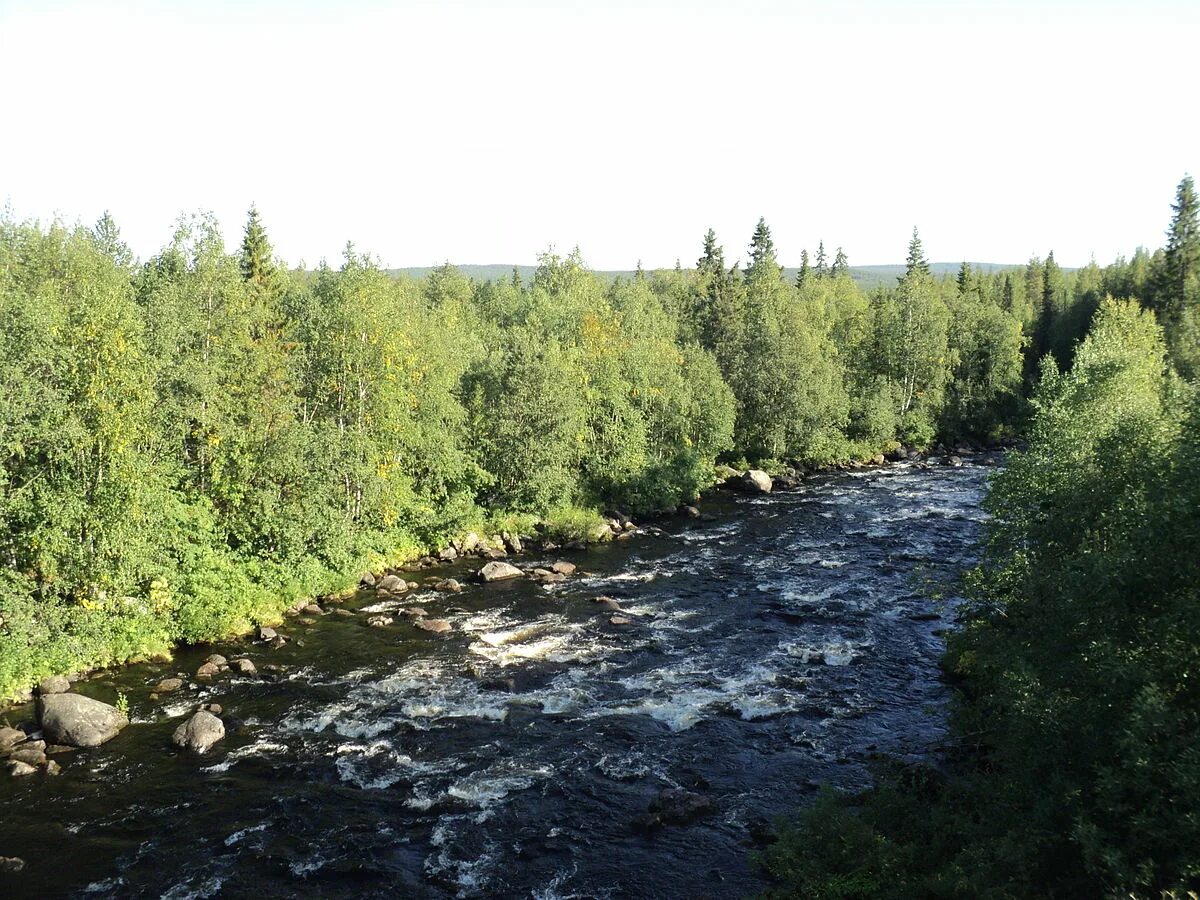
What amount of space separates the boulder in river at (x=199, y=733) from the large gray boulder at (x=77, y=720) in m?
2.39

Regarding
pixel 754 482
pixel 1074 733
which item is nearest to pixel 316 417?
pixel 754 482

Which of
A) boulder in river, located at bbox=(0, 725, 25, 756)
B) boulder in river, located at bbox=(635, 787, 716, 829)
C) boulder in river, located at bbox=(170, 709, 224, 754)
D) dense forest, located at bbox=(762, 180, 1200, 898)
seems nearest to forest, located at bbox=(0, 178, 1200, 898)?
dense forest, located at bbox=(762, 180, 1200, 898)

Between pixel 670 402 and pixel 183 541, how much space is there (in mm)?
40291

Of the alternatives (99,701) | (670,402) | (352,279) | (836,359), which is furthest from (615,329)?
(99,701)

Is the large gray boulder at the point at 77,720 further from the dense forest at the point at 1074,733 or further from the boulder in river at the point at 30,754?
the dense forest at the point at 1074,733

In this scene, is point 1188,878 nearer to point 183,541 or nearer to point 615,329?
point 183,541

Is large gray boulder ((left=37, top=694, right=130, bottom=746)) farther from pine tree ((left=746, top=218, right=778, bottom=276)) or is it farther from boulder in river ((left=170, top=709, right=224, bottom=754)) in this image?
pine tree ((left=746, top=218, right=778, bottom=276))

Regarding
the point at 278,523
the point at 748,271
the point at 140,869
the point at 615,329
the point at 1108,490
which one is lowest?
the point at 140,869

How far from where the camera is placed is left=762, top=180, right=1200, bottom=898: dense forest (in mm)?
13289

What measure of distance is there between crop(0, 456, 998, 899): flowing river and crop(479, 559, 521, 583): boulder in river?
1064mm

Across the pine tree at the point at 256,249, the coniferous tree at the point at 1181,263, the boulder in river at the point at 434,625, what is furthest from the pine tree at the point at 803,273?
the boulder in river at the point at 434,625

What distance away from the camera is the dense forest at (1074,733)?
13289 mm

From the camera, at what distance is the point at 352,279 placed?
48344 mm

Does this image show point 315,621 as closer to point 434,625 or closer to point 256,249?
point 434,625
